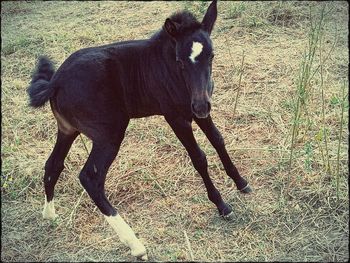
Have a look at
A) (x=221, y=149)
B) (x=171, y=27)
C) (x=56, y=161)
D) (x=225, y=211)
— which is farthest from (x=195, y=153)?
(x=56, y=161)

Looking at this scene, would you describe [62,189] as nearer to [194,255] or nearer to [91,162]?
[91,162]

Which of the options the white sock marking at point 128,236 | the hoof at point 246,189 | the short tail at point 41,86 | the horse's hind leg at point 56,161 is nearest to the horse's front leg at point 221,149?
the hoof at point 246,189

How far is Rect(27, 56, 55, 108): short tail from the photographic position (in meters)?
3.51

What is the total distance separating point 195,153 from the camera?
3654 millimetres

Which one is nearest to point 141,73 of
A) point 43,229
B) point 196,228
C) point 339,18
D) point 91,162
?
point 91,162

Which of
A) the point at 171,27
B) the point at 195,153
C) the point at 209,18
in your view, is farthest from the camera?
the point at 195,153

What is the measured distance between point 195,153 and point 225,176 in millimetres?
738

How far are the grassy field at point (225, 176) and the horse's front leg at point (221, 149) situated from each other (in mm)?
109

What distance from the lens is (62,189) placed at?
430 centimetres

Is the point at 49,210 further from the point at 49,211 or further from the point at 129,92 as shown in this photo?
the point at 129,92

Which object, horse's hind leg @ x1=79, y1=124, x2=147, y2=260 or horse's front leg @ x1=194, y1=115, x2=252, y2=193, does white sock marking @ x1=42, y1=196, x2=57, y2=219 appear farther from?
horse's front leg @ x1=194, y1=115, x2=252, y2=193

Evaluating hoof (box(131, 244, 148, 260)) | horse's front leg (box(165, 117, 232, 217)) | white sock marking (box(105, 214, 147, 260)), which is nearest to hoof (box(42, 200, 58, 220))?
white sock marking (box(105, 214, 147, 260))

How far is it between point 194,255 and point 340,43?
14.0 ft

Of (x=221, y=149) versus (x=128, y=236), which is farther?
(x=221, y=149)
